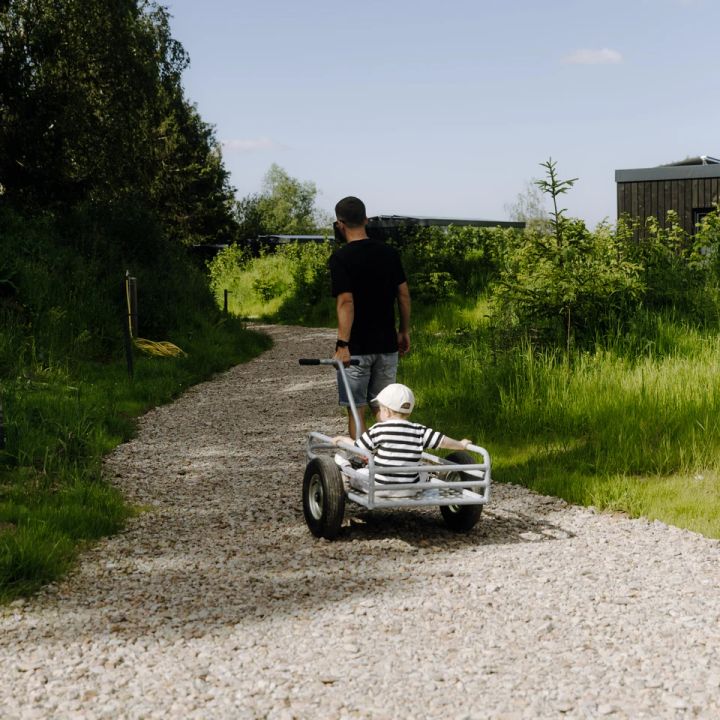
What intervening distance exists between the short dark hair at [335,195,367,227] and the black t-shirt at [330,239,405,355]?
147 mm

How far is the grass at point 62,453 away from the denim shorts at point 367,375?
178 centimetres

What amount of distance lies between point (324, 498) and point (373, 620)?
1.33 m

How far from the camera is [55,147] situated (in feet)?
67.1

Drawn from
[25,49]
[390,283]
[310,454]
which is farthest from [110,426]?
[25,49]

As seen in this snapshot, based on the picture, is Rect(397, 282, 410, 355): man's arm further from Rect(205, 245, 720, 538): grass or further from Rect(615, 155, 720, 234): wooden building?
Rect(615, 155, 720, 234): wooden building

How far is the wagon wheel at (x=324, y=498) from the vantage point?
5324 mm

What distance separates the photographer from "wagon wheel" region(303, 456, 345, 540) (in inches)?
A: 210

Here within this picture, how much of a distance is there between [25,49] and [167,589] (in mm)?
19571

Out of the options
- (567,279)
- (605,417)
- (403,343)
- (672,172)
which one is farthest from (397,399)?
(672,172)

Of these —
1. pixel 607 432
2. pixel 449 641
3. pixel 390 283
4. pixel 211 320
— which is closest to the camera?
pixel 449 641

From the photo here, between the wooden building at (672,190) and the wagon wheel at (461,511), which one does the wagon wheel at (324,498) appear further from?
the wooden building at (672,190)

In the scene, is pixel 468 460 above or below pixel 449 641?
above

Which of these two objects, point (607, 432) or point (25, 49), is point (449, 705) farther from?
point (25, 49)

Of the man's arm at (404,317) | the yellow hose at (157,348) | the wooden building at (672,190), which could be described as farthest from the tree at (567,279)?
the wooden building at (672,190)
